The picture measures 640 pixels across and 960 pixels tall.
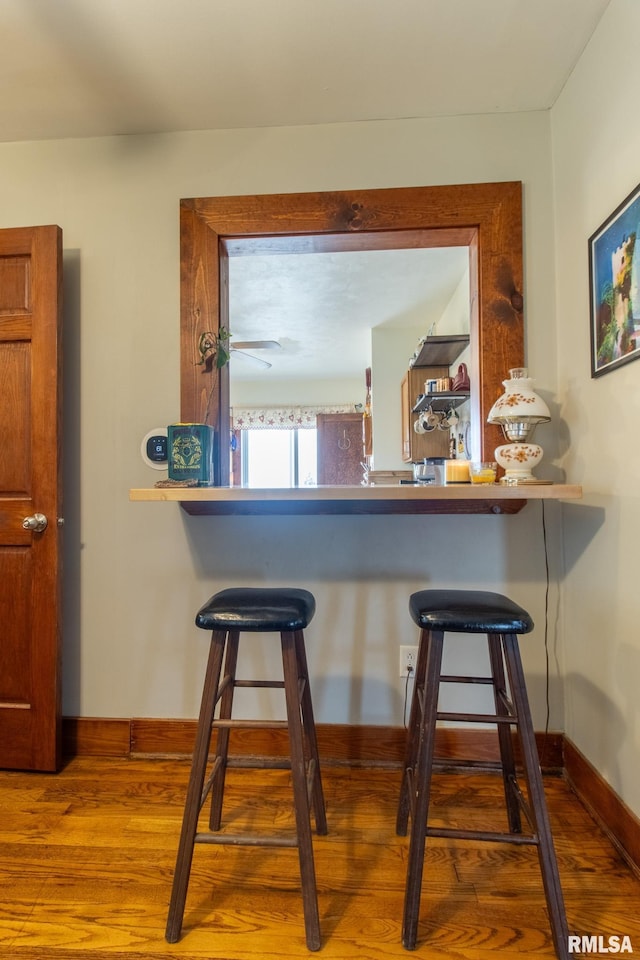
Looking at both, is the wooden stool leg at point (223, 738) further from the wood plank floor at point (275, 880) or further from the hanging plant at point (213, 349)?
the hanging plant at point (213, 349)

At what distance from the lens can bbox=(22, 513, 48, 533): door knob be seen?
1.66m

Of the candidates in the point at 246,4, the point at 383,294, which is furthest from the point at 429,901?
the point at 383,294

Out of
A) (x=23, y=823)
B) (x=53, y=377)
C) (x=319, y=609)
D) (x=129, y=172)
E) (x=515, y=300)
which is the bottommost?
(x=23, y=823)

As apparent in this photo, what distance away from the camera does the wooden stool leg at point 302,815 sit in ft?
3.36

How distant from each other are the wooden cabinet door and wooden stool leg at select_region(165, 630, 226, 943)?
16.1 ft

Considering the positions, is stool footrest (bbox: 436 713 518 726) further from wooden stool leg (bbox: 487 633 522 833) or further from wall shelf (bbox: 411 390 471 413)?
wall shelf (bbox: 411 390 471 413)

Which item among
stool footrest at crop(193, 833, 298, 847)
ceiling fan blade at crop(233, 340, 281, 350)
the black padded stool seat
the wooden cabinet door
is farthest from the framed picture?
the wooden cabinet door

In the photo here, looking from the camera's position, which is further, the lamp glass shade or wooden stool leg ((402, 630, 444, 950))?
the lamp glass shade

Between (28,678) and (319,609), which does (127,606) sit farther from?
(319,609)

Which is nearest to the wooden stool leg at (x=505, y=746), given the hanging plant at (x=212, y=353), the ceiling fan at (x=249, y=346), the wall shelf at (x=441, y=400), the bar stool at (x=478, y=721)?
the bar stool at (x=478, y=721)

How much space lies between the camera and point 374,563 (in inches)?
67.7

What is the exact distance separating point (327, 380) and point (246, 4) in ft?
16.5

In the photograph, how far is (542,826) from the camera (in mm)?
1019

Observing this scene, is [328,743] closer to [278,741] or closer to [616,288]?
[278,741]
